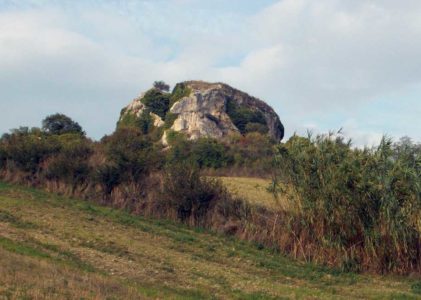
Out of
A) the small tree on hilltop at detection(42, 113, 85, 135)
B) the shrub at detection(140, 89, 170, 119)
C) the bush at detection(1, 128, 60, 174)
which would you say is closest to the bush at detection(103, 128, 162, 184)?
the bush at detection(1, 128, 60, 174)

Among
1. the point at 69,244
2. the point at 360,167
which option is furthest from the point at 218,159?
the point at 69,244

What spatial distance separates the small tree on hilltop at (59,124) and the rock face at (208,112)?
412 inches

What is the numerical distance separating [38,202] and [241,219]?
8861 mm

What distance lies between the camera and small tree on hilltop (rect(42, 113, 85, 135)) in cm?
5803

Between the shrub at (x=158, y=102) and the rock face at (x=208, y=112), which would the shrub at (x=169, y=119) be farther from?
the shrub at (x=158, y=102)

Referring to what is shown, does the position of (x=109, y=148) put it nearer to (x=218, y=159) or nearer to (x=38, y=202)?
(x=38, y=202)

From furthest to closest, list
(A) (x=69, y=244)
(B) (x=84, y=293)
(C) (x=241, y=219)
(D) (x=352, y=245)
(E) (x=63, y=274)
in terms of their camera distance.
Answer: (C) (x=241, y=219) → (D) (x=352, y=245) → (A) (x=69, y=244) → (E) (x=63, y=274) → (B) (x=84, y=293)

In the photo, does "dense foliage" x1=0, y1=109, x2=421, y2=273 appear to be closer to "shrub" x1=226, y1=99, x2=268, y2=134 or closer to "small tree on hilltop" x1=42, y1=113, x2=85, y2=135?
"small tree on hilltop" x1=42, y1=113, x2=85, y2=135

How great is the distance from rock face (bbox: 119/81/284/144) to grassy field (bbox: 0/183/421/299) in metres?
39.9

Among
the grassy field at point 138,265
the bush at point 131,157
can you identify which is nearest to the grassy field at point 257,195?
the grassy field at point 138,265

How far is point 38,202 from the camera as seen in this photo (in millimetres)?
27547

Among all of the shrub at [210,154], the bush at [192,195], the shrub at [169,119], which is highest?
the shrub at [169,119]

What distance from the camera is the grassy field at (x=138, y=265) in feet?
42.9

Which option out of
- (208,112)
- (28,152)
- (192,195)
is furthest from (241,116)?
(192,195)
